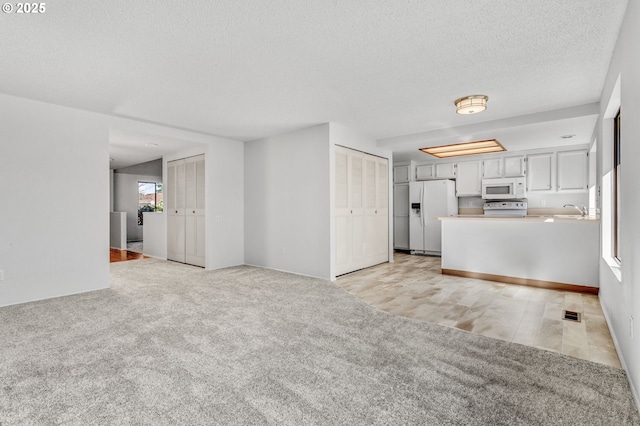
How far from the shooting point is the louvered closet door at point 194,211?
5832 millimetres

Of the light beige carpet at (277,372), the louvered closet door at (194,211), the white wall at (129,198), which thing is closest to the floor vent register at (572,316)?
Result: the light beige carpet at (277,372)

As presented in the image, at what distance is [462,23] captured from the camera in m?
2.22

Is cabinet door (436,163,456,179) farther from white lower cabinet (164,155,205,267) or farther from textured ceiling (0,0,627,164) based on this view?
white lower cabinet (164,155,205,267)

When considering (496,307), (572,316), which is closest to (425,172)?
(496,307)

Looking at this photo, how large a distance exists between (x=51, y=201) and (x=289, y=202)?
3.11 m

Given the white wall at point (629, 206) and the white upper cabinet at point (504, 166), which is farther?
the white upper cabinet at point (504, 166)

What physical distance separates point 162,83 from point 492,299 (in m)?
4.37

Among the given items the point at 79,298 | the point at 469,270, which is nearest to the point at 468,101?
the point at 469,270

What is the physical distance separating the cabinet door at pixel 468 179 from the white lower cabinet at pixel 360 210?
2.10 metres

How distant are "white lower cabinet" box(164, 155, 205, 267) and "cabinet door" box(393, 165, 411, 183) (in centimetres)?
463

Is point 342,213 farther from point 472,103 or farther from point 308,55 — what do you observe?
point 308,55

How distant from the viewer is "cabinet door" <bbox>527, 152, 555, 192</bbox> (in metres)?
6.29

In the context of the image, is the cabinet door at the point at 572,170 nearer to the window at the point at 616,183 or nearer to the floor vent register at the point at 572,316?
the window at the point at 616,183

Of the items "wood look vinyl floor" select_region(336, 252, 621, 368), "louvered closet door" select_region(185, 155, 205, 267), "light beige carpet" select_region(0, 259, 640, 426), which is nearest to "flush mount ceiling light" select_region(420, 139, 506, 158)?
"wood look vinyl floor" select_region(336, 252, 621, 368)
